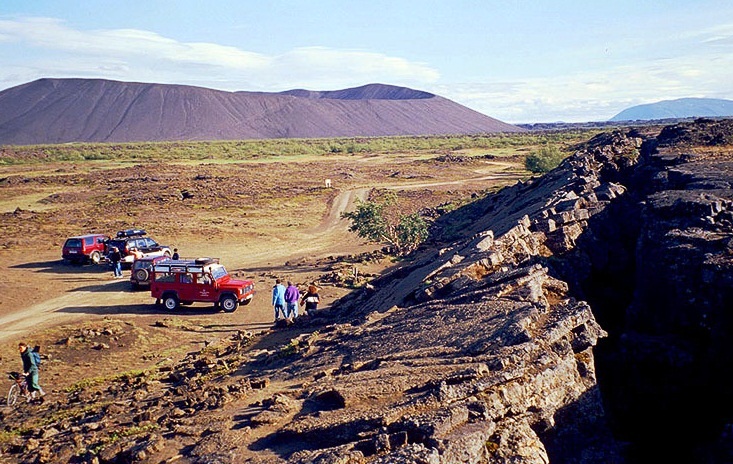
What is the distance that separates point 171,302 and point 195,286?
48.8 inches

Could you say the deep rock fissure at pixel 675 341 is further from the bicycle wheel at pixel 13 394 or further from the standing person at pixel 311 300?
the bicycle wheel at pixel 13 394

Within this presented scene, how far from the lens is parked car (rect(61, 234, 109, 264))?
1284 inches

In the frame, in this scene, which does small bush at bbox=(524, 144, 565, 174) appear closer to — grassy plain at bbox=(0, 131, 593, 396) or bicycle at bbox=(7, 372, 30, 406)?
grassy plain at bbox=(0, 131, 593, 396)

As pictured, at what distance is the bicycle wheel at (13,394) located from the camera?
15305 millimetres

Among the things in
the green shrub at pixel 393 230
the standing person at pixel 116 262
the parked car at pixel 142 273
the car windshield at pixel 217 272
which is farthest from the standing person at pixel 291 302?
the green shrub at pixel 393 230

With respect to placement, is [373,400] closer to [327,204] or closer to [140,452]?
[140,452]

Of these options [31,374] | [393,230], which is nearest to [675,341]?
[31,374]

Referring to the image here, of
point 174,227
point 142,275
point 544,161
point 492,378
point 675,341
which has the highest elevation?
point 544,161

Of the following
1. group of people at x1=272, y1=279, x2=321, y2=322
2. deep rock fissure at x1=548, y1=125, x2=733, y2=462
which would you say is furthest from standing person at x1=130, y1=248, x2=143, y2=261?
deep rock fissure at x1=548, y1=125, x2=733, y2=462

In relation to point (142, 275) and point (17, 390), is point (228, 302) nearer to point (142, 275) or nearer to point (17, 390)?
point (142, 275)

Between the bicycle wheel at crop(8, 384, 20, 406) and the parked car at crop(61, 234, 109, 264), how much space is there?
17900mm

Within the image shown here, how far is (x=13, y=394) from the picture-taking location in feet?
51.5

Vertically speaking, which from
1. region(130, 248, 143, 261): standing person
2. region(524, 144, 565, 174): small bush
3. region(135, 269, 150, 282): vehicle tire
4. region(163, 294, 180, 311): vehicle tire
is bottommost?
region(163, 294, 180, 311): vehicle tire

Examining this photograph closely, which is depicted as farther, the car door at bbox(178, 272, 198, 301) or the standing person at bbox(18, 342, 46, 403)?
the car door at bbox(178, 272, 198, 301)
